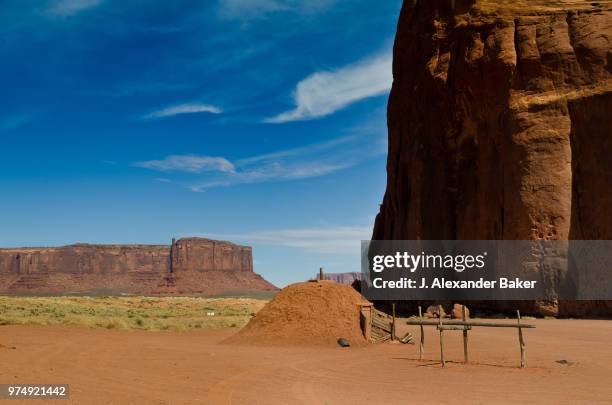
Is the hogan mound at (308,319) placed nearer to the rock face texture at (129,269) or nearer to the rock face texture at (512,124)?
the rock face texture at (512,124)

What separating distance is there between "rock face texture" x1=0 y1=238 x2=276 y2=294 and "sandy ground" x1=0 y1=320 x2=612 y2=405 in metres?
154

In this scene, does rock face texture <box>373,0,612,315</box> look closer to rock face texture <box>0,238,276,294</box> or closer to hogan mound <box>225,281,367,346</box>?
hogan mound <box>225,281,367,346</box>

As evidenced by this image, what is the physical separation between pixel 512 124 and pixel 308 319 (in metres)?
20.5

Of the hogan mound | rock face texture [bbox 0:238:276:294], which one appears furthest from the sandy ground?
rock face texture [bbox 0:238:276:294]

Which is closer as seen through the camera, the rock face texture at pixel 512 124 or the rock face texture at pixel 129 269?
the rock face texture at pixel 512 124

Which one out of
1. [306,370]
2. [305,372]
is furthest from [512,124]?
[305,372]

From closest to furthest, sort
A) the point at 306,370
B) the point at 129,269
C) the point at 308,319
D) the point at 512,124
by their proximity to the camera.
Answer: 1. the point at 306,370
2. the point at 308,319
3. the point at 512,124
4. the point at 129,269

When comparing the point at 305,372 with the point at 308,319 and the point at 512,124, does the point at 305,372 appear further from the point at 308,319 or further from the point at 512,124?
the point at 512,124

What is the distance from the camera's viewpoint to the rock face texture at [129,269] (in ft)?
573

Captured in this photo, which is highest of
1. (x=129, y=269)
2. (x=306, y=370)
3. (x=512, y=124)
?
(x=512, y=124)

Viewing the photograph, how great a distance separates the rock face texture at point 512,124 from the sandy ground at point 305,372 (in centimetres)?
1180

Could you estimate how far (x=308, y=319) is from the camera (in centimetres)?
2173

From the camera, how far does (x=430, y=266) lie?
140ft

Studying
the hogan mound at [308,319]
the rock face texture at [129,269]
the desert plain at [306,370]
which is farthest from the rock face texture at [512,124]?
the rock face texture at [129,269]
